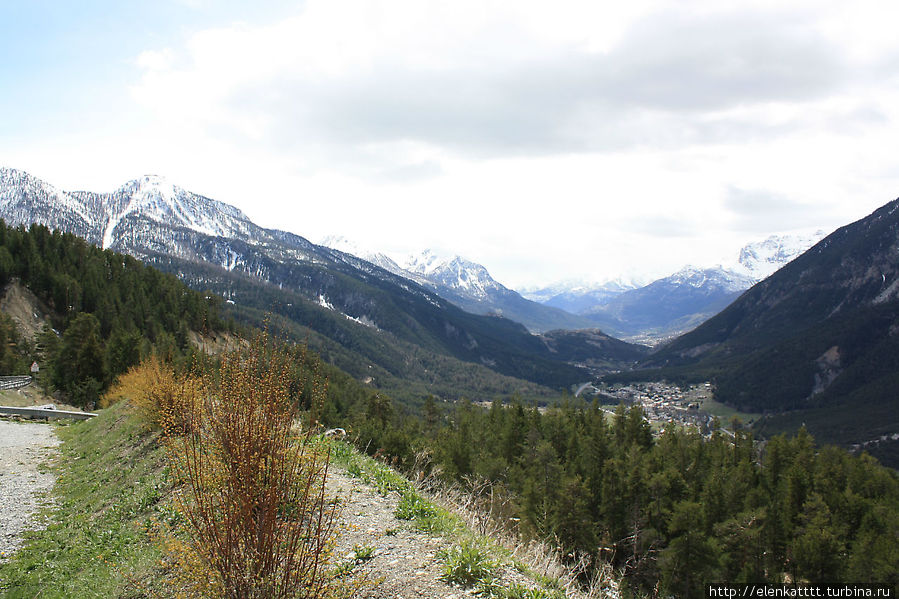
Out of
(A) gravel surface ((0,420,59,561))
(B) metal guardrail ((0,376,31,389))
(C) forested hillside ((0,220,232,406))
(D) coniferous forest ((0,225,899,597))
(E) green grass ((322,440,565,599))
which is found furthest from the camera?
(C) forested hillside ((0,220,232,406))

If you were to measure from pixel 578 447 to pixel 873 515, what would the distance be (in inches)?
902

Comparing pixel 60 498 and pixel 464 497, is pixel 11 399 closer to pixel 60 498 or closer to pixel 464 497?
pixel 60 498

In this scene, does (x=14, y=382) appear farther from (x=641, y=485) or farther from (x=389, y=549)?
(x=641, y=485)

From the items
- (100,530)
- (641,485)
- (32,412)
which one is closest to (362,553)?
(100,530)

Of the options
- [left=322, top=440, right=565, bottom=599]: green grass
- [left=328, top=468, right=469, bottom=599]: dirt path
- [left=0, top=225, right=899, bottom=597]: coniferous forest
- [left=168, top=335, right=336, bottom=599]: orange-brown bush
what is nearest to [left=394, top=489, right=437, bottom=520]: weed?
[left=322, top=440, right=565, bottom=599]: green grass

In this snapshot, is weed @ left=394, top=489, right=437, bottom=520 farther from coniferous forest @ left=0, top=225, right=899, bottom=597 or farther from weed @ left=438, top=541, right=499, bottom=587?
coniferous forest @ left=0, top=225, right=899, bottom=597

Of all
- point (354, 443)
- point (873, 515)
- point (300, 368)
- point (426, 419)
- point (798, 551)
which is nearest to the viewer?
point (300, 368)

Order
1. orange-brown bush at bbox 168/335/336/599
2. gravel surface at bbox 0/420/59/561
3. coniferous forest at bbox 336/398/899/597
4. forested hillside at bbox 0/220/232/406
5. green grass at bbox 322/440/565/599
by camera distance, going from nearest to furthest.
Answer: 1. orange-brown bush at bbox 168/335/336/599
2. green grass at bbox 322/440/565/599
3. gravel surface at bbox 0/420/59/561
4. coniferous forest at bbox 336/398/899/597
5. forested hillside at bbox 0/220/232/406

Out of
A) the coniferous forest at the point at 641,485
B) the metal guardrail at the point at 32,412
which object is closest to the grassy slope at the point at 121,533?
the coniferous forest at the point at 641,485

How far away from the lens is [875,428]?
506 ft

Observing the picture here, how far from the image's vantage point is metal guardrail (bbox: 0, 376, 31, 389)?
133 feet

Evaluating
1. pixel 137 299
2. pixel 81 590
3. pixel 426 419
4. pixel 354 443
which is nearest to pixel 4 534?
pixel 81 590

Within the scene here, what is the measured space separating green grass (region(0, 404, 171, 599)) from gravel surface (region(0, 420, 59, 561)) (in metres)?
0.45

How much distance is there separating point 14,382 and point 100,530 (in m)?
44.2
